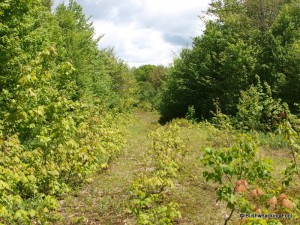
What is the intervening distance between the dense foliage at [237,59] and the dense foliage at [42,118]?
927cm

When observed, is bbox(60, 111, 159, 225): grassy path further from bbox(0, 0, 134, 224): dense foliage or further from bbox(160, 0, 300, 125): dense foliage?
bbox(160, 0, 300, 125): dense foliage

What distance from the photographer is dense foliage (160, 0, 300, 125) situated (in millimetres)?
23453

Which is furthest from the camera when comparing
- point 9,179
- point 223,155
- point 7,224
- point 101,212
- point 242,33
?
point 242,33

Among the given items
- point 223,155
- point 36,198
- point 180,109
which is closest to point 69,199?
point 36,198

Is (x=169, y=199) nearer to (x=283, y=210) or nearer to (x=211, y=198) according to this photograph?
(x=211, y=198)

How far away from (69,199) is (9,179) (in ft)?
11.3

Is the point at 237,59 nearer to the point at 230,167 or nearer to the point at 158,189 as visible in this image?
the point at 158,189

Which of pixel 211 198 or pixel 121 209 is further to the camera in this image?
pixel 211 198

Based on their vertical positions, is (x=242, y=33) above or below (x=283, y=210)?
above

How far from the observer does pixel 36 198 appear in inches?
310

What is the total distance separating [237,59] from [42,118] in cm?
2035

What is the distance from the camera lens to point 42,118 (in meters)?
7.80

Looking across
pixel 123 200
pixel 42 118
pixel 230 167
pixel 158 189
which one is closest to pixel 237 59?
pixel 158 189

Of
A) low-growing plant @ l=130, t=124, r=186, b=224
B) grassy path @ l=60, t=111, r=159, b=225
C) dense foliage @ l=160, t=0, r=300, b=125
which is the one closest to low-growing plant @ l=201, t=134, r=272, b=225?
low-growing plant @ l=130, t=124, r=186, b=224
